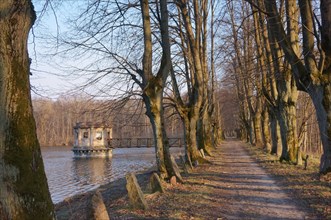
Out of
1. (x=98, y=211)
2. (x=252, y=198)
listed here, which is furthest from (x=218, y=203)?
(x=98, y=211)

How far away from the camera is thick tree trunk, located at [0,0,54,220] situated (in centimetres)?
507

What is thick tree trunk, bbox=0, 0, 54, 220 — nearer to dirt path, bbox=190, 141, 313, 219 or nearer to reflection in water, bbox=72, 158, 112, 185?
dirt path, bbox=190, 141, 313, 219

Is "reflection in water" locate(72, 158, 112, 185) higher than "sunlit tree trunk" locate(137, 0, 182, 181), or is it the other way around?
"sunlit tree trunk" locate(137, 0, 182, 181)

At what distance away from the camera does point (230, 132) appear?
127562 millimetres

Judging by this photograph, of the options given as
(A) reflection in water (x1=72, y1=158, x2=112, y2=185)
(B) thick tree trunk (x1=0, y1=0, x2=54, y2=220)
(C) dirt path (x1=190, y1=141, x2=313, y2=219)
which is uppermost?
(B) thick tree trunk (x1=0, y1=0, x2=54, y2=220)

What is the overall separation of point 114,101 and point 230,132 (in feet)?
374

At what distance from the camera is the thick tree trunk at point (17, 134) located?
16.6 feet

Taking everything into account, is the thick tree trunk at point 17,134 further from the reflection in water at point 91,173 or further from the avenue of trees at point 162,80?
the reflection in water at point 91,173

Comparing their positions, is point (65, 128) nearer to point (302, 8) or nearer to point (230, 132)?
point (230, 132)

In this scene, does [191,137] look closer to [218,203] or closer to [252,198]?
[252,198]

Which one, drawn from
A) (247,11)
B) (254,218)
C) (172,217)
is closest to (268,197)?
(254,218)

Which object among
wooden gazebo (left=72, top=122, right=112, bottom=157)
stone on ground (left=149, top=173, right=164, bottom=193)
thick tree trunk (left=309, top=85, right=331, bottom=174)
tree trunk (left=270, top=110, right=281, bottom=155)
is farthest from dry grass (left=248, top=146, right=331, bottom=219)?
wooden gazebo (left=72, top=122, right=112, bottom=157)

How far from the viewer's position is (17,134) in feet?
17.1

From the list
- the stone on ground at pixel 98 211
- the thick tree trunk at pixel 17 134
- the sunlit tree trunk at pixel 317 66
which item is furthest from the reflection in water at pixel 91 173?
the thick tree trunk at pixel 17 134
